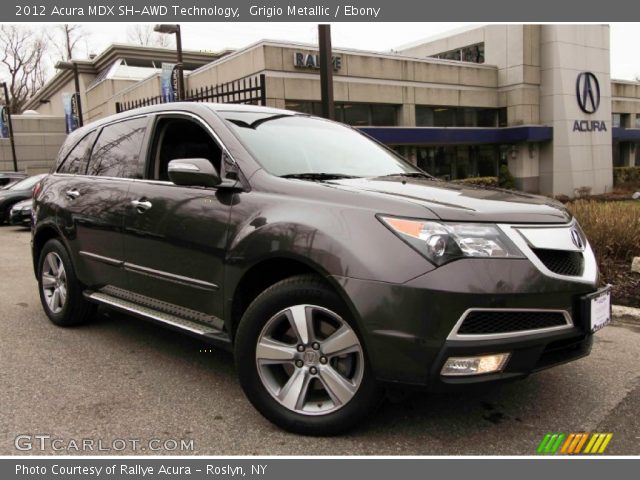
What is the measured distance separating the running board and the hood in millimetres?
1109

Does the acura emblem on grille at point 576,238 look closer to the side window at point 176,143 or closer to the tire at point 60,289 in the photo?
the side window at point 176,143

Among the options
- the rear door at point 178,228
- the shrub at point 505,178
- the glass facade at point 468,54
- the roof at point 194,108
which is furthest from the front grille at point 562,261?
the glass facade at point 468,54

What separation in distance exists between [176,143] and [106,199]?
73 centimetres

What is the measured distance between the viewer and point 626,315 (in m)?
4.98

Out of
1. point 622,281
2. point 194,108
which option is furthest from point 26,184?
point 622,281

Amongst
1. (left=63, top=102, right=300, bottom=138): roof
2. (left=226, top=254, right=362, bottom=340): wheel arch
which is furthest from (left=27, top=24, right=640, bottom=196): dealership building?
(left=226, top=254, right=362, bottom=340): wheel arch

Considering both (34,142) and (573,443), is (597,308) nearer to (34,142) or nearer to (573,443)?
(573,443)

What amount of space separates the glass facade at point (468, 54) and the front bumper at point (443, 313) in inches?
1076

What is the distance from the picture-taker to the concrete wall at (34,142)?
33.2 meters

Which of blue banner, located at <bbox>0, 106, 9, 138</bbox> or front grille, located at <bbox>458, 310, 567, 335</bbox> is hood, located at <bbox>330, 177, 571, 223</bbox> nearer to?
front grille, located at <bbox>458, 310, 567, 335</bbox>

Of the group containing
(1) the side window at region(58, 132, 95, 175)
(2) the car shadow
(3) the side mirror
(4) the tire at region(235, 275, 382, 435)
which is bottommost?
(2) the car shadow

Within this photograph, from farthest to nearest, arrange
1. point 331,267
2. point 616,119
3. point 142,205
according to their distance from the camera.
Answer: point 616,119
point 142,205
point 331,267

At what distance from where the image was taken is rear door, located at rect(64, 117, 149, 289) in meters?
4.11

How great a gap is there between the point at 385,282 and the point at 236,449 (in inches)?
44.7
